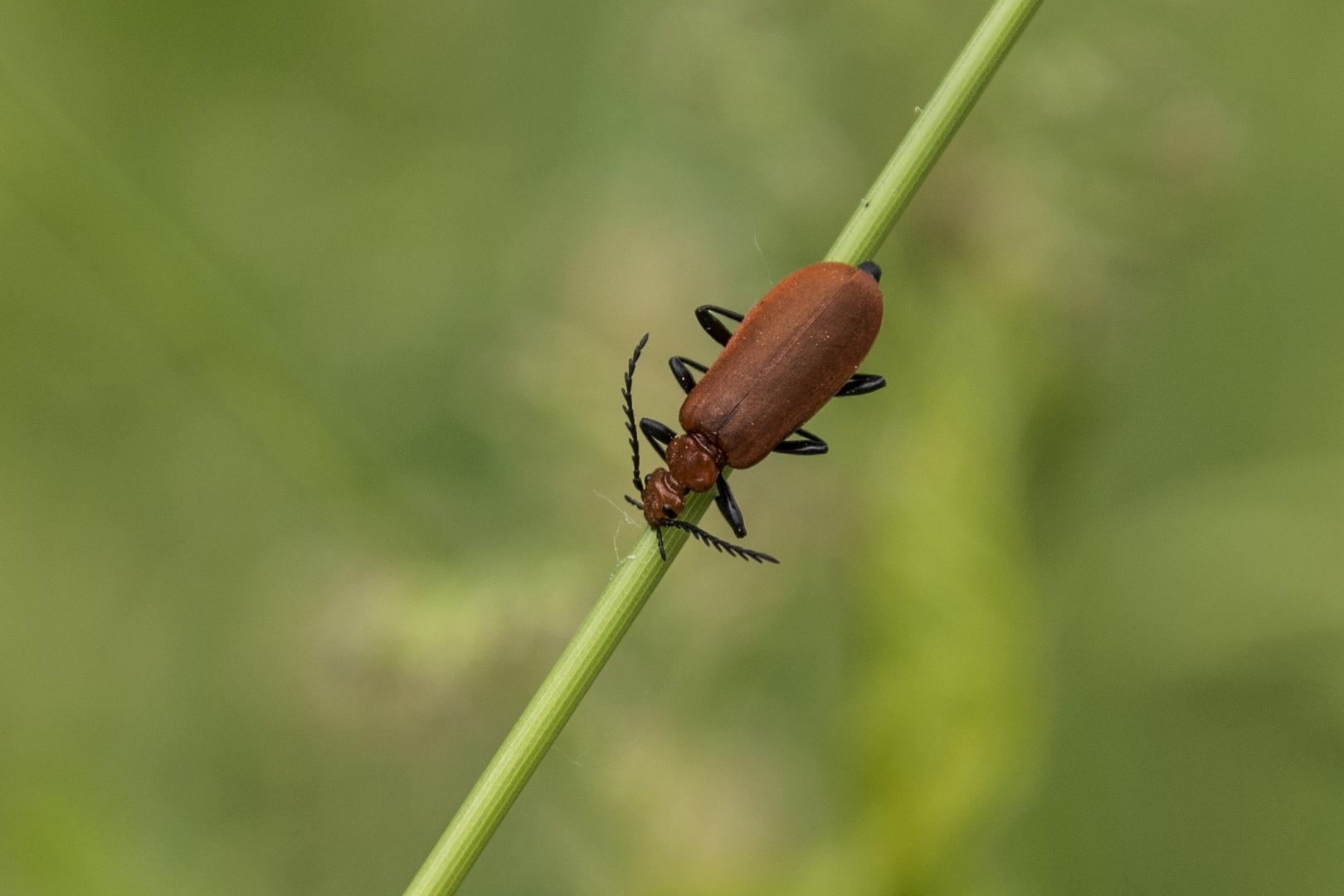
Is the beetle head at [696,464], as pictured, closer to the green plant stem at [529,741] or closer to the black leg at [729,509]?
the black leg at [729,509]

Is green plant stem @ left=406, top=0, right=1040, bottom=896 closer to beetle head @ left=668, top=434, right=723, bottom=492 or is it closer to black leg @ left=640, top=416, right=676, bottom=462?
beetle head @ left=668, top=434, right=723, bottom=492

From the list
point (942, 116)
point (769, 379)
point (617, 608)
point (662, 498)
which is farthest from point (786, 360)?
point (617, 608)

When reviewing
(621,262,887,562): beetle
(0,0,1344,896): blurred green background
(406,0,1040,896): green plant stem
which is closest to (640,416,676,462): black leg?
(621,262,887,562): beetle

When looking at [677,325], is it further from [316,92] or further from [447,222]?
[316,92]

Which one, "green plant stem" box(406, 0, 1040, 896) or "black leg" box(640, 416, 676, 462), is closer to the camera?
"green plant stem" box(406, 0, 1040, 896)

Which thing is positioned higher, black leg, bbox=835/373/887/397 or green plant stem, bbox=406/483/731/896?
green plant stem, bbox=406/483/731/896

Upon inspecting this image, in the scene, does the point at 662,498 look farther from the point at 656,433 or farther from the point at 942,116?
the point at 942,116
